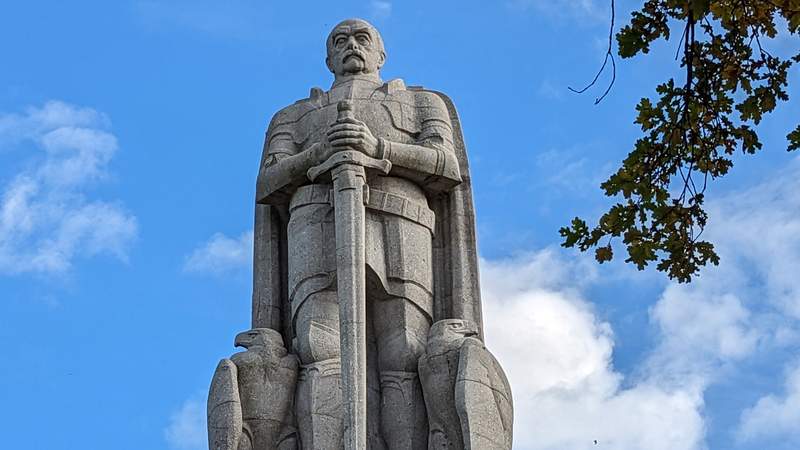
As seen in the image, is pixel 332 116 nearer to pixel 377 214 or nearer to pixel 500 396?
pixel 377 214

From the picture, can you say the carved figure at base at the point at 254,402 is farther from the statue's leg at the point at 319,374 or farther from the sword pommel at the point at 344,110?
the sword pommel at the point at 344,110

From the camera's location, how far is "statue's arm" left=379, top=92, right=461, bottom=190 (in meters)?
16.6

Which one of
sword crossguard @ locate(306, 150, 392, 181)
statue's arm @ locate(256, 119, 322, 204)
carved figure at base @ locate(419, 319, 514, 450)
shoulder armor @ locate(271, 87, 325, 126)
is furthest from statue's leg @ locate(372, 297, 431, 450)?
shoulder armor @ locate(271, 87, 325, 126)

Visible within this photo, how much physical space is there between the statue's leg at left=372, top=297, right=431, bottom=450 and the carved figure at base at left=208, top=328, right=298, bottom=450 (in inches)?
31.0

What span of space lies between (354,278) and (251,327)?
1.42 m

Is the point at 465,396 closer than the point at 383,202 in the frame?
Yes

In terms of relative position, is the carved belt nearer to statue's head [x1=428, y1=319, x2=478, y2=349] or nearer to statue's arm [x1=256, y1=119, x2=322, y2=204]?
statue's arm [x1=256, y1=119, x2=322, y2=204]

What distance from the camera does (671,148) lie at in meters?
13.3

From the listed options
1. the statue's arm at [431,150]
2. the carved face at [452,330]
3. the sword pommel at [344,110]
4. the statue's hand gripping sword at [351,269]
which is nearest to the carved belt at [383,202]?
the statue's hand gripping sword at [351,269]

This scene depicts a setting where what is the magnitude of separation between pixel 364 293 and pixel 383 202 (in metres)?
0.97

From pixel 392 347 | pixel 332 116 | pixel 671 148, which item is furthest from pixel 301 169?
pixel 671 148

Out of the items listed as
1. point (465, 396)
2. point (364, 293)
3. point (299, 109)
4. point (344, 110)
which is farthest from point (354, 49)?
point (465, 396)

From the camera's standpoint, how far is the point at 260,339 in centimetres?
1634

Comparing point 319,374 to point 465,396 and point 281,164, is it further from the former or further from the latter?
point 281,164
